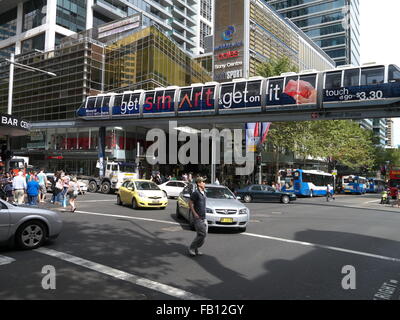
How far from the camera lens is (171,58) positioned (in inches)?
1740

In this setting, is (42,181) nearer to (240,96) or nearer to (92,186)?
(92,186)

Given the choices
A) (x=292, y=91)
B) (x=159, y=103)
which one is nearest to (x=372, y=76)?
(x=292, y=91)

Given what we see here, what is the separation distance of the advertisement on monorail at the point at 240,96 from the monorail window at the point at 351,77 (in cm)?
558

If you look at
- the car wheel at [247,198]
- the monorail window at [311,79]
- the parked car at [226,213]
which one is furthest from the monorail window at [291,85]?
the parked car at [226,213]

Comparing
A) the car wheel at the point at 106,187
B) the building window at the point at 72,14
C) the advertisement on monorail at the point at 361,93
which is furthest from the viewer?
the building window at the point at 72,14

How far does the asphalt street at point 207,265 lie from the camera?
4805mm

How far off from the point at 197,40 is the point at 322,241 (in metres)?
77.9

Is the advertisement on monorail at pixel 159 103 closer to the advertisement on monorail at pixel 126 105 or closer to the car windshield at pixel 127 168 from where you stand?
the advertisement on monorail at pixel 126 105

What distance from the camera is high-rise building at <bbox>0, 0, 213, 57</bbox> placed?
172ft

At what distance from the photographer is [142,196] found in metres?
14.9

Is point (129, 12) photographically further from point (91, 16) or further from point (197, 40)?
point (197, 40)

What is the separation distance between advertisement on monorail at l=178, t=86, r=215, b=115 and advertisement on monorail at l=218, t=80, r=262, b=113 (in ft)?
2.87

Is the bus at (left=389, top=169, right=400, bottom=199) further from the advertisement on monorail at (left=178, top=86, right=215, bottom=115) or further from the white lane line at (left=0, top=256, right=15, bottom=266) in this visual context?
the white lane line at (left=0, top=256, right=15, bottom=266)

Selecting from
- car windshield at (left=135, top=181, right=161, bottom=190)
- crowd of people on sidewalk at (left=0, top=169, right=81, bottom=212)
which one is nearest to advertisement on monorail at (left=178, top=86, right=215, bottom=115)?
car windshield at (left=135, top=181, right=161, bottom=190)
